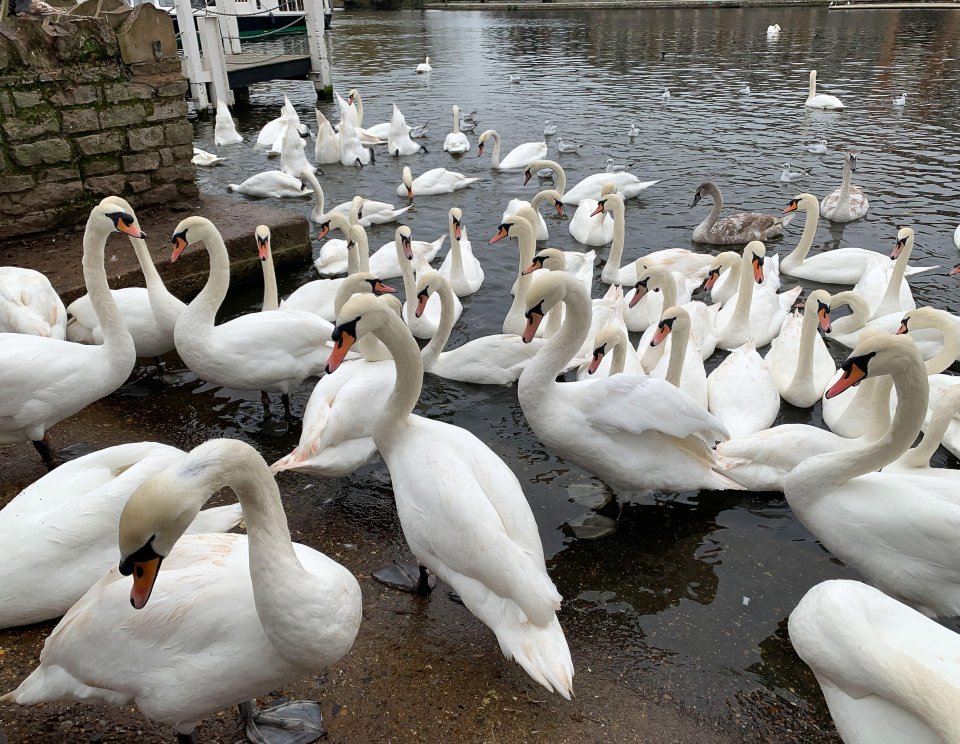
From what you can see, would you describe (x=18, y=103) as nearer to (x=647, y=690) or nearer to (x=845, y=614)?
(x=647, y=690)

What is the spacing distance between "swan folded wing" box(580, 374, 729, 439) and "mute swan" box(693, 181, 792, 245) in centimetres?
653

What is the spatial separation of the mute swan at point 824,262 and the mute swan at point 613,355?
13.6 feet

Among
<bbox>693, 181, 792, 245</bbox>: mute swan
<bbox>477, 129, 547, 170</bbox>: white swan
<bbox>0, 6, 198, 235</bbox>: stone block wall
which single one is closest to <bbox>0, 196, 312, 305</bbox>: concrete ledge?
<bbox>0, 6, 198, 235</bbox>: stone block wall

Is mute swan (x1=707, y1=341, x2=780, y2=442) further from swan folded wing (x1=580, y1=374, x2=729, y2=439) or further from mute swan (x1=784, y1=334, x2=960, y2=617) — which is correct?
mute swan (x1=784, y1=334, x2=960, y2=617)

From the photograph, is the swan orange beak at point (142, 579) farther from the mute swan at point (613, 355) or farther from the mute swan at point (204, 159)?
the mute swan at point (204, 159)

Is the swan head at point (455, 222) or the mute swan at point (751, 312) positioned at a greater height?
the swan head at point (455, 222)

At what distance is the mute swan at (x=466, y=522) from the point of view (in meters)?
3.41

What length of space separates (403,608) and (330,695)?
72cm

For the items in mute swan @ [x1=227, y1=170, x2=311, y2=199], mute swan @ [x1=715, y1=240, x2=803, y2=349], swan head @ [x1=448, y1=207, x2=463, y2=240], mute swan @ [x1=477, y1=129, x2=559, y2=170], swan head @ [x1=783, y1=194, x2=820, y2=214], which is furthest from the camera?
mute swan @ [x1=477, y1=129, x2=559, y2=170]

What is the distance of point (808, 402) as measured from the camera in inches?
252

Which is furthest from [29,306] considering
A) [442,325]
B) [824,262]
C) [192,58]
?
[192,58]

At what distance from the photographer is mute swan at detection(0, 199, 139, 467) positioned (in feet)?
15.8

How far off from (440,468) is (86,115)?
679 centimetres

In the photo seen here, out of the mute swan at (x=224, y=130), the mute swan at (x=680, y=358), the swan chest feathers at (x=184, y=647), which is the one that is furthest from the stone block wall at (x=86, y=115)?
the mute swan at (x=224, y=130)
